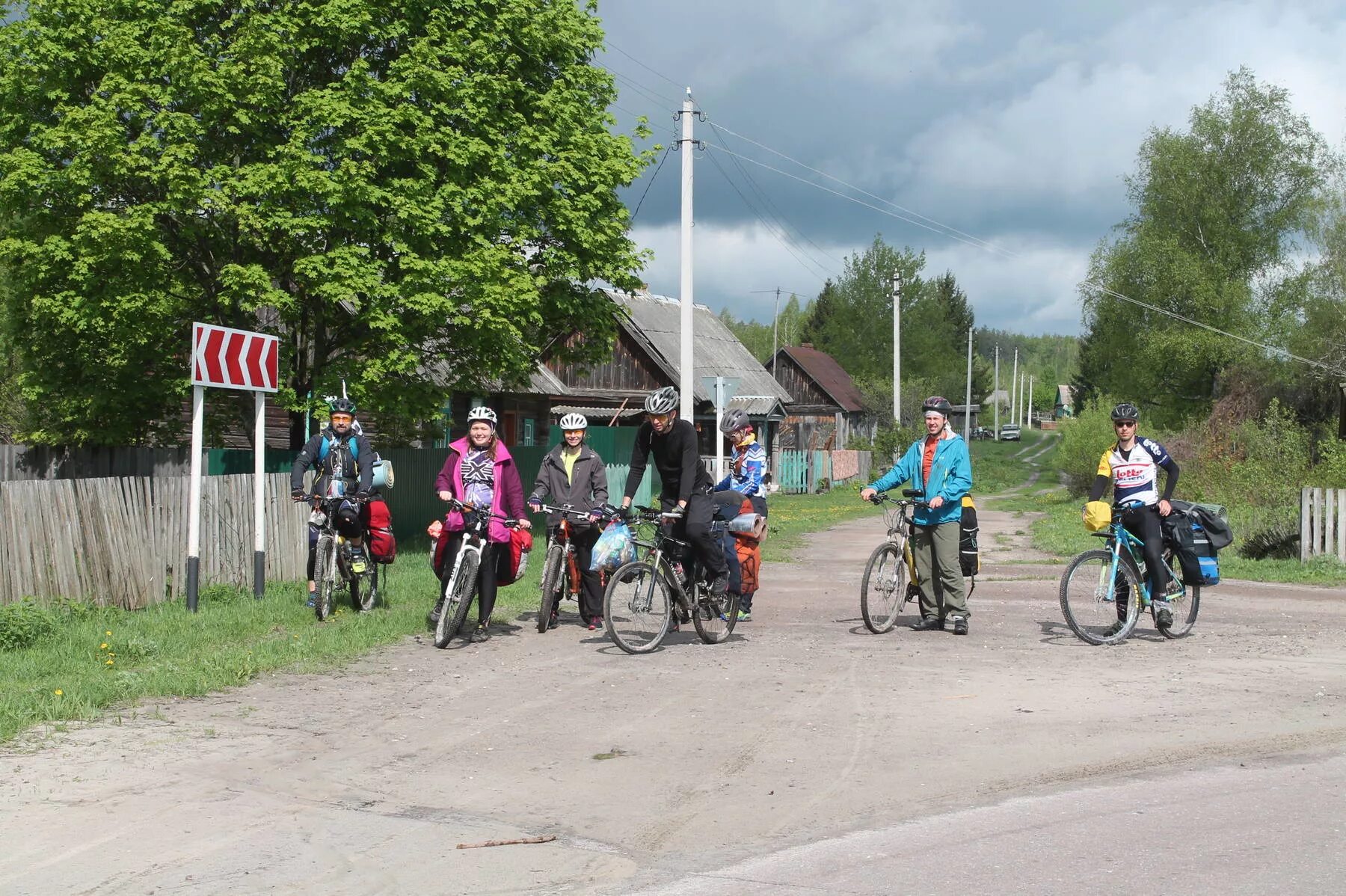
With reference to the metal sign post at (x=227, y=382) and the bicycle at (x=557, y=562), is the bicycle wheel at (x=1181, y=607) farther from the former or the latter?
the metal sign post at (x=227, y=382)

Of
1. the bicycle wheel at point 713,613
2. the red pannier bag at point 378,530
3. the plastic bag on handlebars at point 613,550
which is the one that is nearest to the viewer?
the plastic bag on handlebars at point 613,550

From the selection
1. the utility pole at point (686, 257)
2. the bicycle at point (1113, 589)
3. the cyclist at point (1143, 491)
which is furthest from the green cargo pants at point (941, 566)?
the utility pole at point (686, 257)

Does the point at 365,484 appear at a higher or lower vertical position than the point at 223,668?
higher

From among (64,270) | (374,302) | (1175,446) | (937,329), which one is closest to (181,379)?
(64,270)

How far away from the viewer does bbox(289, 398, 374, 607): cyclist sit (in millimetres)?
11352

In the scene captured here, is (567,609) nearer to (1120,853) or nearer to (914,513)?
(914,513)

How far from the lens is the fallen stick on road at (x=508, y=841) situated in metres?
5.13

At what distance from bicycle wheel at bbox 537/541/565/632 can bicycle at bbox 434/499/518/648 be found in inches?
26.4

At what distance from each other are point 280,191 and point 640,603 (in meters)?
11.0

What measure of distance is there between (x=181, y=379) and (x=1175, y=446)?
28666mm

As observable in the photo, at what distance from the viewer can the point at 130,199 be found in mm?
19094

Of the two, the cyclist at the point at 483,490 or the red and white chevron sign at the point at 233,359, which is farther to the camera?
the red and white chevron sign at the point at 233,359

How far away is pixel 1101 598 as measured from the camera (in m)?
10.3

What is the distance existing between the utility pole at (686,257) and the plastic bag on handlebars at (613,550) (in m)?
12.3
